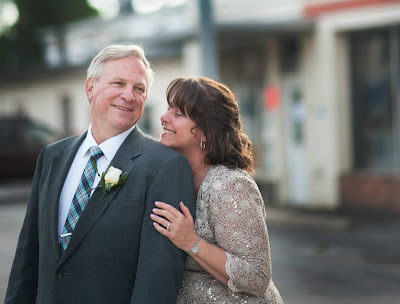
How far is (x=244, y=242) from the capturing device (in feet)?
8.72

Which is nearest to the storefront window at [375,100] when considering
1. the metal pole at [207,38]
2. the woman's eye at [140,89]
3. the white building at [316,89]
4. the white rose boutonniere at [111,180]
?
the white building at [316,89]

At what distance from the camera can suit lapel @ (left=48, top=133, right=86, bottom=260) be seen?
2734mm

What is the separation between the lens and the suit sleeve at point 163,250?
256 centimetres

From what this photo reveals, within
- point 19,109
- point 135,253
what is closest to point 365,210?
point 135,253

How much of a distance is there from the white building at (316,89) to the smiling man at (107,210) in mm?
8207

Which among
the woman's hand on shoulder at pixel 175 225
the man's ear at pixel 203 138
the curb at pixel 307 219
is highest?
the man's ear at pixel 203 138

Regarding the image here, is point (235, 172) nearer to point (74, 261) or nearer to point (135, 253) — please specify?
point (135, 253)

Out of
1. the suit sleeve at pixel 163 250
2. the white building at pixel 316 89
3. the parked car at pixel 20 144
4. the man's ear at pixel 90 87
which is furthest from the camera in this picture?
the parked car at pixel 20 144

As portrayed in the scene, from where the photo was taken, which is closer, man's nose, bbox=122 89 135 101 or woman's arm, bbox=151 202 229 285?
woman's arm, bbox=151 202 229 285

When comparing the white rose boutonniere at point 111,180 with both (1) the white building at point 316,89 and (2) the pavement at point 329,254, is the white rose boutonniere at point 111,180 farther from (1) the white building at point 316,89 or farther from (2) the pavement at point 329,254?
(1) the white building at point 316,89

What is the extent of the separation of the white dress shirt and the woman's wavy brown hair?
27 cm

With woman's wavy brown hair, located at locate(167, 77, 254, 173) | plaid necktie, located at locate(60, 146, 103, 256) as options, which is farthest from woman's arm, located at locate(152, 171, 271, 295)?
plaid necktie, located at locate(60, 146, 103, 256)

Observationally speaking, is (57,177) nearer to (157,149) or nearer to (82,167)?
(82,167)

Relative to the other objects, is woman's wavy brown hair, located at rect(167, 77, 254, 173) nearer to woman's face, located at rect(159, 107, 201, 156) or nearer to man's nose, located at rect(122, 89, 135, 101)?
woman's face, located at rect(159, 107, 201, 156)
